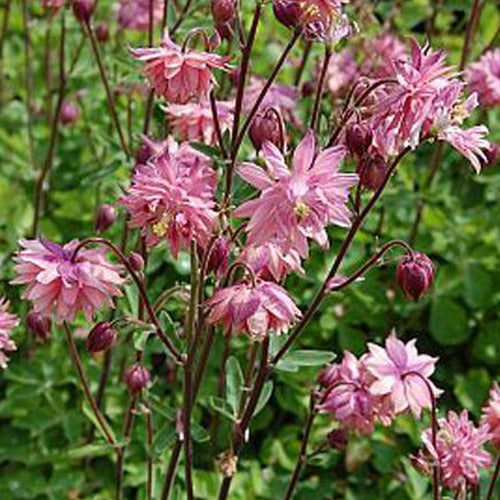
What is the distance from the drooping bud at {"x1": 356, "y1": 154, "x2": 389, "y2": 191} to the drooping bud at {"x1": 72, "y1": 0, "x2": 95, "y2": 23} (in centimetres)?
106

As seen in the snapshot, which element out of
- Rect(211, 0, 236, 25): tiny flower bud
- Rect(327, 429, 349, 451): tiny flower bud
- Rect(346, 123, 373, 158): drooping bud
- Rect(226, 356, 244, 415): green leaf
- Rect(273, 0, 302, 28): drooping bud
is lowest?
Rect(327, 429, 349, 451): tiny flower bud

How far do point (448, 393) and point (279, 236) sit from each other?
2.01 meters

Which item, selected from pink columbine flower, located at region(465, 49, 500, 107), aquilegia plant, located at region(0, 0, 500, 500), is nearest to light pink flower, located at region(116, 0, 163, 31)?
aquilegia plant, located at region(0, 0, 500, 500)

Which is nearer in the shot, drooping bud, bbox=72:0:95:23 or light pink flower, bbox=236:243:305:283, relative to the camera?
light pink flower, bbox=236:243:305:283

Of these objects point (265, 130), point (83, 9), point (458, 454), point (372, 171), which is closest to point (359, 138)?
point (372, 171)

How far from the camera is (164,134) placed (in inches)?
113

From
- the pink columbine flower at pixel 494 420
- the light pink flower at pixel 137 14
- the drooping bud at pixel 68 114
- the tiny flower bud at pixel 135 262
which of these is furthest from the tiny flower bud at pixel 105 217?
the drooping bud at pixel 68 114

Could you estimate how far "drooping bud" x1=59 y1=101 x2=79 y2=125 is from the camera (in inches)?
154

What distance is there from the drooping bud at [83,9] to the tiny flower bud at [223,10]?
75cm

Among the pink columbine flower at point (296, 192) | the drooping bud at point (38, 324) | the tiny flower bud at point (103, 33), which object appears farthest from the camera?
the tiny flower bud at point (103, 33)

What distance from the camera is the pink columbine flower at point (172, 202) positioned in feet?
6.55

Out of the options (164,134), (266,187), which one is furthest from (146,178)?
(164,134)

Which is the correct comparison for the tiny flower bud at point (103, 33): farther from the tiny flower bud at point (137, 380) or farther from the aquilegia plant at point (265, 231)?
the tiny flower bud at point (137, 380)

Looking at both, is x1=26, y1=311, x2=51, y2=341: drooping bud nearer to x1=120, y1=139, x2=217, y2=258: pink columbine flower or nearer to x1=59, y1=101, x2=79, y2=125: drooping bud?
x1=120, y1=139, x2=217, y2=258: pink columbine flower
